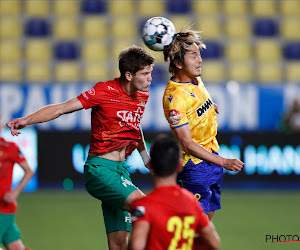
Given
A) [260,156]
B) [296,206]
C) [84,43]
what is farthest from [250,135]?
[84,43]

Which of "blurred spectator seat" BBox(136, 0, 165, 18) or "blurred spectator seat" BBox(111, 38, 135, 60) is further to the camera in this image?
"blurred spectator seat" BBox(136, 0, 165, 18)

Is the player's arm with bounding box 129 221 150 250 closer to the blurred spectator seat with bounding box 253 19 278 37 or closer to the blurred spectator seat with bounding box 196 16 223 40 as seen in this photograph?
the blurred spectator seat with bounding box 196 16 223 40

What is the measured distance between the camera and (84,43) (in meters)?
16.2

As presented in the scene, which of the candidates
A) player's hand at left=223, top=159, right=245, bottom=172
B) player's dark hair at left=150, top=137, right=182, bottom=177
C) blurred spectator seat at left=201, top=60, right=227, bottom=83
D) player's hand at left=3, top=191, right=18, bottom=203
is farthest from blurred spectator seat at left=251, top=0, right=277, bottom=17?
player's dark hair at left=150, top=137, right=182, bottom=177

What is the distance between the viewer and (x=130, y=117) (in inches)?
223

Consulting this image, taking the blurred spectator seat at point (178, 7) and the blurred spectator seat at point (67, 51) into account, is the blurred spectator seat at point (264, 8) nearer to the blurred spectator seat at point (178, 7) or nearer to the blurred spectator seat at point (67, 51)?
the blurred spectator seat at point (178, 7)

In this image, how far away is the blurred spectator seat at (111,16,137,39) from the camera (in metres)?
16.2

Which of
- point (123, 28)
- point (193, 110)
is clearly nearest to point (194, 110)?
point (193, 110)

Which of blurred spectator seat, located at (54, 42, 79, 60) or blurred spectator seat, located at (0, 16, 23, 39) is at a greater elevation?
blurred spectator seat, located at (0, 16, 23, 39)

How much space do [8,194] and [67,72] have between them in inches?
427

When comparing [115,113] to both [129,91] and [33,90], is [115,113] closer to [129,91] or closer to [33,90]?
[129,91]

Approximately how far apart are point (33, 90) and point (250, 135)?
15.4ft

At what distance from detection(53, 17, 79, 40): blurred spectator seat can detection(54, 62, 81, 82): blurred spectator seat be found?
0.85 metres

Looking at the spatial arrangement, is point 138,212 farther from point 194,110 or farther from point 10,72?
point 10,72
